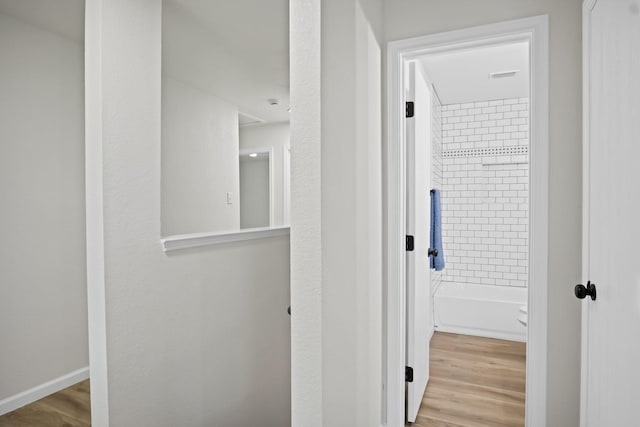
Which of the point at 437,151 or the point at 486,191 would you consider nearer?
the point at 437,151

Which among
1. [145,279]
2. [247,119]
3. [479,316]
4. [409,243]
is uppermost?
[247,119]

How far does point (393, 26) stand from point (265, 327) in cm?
211

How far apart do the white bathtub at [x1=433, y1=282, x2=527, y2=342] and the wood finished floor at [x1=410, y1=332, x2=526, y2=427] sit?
0.42 ft

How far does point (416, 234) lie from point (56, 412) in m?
2.67

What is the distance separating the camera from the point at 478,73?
11.5ft

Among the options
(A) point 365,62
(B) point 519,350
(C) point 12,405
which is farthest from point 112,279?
(B) point 519,350

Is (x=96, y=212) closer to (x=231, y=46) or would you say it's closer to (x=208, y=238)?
(x=208, y=238)

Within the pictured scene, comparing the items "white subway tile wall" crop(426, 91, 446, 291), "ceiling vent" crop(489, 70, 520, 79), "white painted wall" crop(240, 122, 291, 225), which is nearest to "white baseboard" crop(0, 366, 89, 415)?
"white painted wall" crop(240, 122, 291, 225)

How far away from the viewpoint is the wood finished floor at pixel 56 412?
7.76ft

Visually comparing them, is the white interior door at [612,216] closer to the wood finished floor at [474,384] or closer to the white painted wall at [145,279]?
the wood finished floor at [474,384]

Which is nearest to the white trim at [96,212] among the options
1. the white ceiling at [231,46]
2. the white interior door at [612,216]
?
the white ceiling at [231,46]

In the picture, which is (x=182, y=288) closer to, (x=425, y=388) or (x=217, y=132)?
(x=425, y=388)

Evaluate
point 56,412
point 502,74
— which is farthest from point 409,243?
point 56,412

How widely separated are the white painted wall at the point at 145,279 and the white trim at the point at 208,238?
0.04 meters
